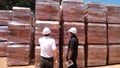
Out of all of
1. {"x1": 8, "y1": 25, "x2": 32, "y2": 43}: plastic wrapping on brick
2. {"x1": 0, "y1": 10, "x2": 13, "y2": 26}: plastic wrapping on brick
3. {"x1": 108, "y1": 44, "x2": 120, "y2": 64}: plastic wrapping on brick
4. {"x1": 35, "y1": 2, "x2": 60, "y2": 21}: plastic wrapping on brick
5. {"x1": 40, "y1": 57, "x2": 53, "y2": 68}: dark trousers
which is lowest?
{"x1": 108, "y1": 44, "x2": 120, "y2": 64}: plastic wrapping on brick

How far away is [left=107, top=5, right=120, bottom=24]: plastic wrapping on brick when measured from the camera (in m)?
10.9

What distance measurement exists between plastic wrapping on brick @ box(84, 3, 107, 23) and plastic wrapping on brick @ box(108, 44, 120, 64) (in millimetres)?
1120

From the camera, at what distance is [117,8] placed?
36.3 feet

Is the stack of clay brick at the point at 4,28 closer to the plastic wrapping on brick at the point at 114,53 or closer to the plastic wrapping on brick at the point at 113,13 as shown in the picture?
the plastic wrapping on brick at the point at 113,13

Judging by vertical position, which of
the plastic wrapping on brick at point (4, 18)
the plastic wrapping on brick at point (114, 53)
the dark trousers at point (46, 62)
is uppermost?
the plastic wrapping on brick at point (4, 18)

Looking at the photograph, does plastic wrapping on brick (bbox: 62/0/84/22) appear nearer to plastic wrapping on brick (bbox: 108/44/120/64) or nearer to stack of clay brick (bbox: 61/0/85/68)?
stack of clay brick (bbox: 61/0/85/68)

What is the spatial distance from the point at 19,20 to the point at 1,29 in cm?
168

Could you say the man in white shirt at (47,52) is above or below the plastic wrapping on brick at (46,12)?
below

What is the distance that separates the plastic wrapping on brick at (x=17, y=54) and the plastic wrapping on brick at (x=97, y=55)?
8.04ft

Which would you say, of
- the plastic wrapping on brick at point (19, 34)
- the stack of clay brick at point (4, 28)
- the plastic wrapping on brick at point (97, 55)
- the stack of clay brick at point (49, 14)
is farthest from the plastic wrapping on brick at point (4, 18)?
the plastic wrapping on brick at point (97, 55)

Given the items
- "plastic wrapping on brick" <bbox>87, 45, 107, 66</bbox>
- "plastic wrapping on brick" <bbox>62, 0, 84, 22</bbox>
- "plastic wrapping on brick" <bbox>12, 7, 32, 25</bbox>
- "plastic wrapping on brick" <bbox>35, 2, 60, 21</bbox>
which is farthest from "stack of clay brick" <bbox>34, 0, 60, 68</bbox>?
"plastic wrapping on brick" <bbox>87, 45, 107, 66</bbox>

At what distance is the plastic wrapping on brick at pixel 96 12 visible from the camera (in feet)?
35.0

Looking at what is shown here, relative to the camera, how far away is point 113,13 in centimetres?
1099

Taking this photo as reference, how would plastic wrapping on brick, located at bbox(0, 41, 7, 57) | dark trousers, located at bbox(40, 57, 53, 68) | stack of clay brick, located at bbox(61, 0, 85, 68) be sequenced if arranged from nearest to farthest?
dark trousers, located at bbox(40, 57, 53, 68) < stack of clay brick, located at bbox(61, 0, 85, 68) < plastic wrapping on brick, located at bbox(0, 41, 7, 57)
